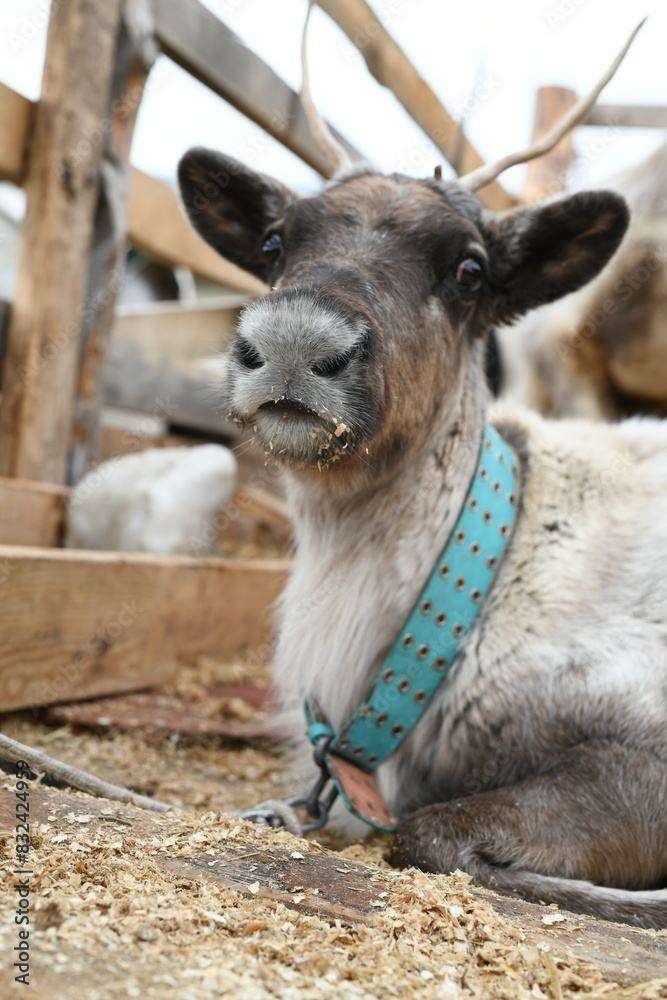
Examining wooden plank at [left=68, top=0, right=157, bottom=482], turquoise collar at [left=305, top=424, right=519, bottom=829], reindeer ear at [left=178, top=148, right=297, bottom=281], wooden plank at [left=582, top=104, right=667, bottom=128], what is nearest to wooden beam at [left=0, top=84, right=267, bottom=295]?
wooden plank at [left=68, top=0, right=157, bottom=482]

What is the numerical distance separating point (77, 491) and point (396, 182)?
1933 mm

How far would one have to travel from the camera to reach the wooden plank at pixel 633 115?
7.38 metres

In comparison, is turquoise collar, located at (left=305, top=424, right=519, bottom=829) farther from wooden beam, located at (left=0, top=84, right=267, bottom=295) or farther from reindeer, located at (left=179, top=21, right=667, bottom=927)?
wooden beam, located at (left=0, top=84, right=267, bottom=295)

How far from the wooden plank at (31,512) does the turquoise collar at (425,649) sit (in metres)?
1.55

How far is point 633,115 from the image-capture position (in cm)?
746

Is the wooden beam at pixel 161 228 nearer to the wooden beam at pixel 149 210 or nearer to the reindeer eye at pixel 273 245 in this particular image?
the wooden beam at pixel 149 210

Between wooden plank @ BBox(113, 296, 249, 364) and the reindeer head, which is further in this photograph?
wooden plank @ BBox(113, 296, 249, 364)

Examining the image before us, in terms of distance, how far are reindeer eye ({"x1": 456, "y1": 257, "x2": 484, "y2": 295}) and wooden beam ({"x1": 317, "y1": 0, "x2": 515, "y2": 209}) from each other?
148cm

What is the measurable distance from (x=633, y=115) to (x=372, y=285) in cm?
632

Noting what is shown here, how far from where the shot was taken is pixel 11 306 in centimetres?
374

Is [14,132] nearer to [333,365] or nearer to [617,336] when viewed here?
[333,365]

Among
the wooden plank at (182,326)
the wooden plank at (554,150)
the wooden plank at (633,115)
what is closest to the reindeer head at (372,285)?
the wooden plank at (182,326)

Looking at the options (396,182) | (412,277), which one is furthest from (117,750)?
(396,182)

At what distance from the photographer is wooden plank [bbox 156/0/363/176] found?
13.3 ft
